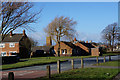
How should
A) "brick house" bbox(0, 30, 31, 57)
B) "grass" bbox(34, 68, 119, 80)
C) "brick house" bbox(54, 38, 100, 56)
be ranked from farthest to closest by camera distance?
"brick house" bbox(54, 38, 100, 56) < "brick house" bbox(0, 30, 31, 57) < "grass" bbox(34, 68, 119, 80)

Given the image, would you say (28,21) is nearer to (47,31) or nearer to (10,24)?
(10,24)

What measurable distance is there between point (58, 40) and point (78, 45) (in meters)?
12.5

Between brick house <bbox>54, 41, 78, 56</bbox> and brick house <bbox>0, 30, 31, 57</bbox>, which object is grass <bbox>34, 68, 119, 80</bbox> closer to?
brick house <bbox>0, 30, 31, 57</bbox>

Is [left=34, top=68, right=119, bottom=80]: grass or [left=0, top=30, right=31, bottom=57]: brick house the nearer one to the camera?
[left=34, top=68, right=119, bottom=80]: grass

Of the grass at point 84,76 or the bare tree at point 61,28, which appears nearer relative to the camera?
the grass at point 84,76

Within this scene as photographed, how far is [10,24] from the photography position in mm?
12297

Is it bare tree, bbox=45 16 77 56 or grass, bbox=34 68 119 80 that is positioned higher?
bare tree, bbox=45 16 77 56

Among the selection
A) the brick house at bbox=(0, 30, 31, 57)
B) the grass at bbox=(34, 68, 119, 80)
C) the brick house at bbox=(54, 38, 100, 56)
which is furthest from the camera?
the brick house at bbox=(54, 38, 100, 56)

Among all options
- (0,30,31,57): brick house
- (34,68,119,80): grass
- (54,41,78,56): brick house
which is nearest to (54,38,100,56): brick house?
(54,41,78,56): brick house

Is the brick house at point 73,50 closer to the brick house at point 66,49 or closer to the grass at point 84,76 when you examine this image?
the brick house at point 66,49

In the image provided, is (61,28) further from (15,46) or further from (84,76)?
(84,76)

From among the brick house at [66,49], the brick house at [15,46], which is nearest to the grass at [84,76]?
the brick house at [15,46]

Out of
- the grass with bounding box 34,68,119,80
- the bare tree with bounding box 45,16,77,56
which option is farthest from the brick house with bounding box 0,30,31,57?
the grass with bounding box 34,68,119,80

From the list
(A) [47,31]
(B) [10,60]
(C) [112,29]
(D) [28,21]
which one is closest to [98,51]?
(C) [112,29]
